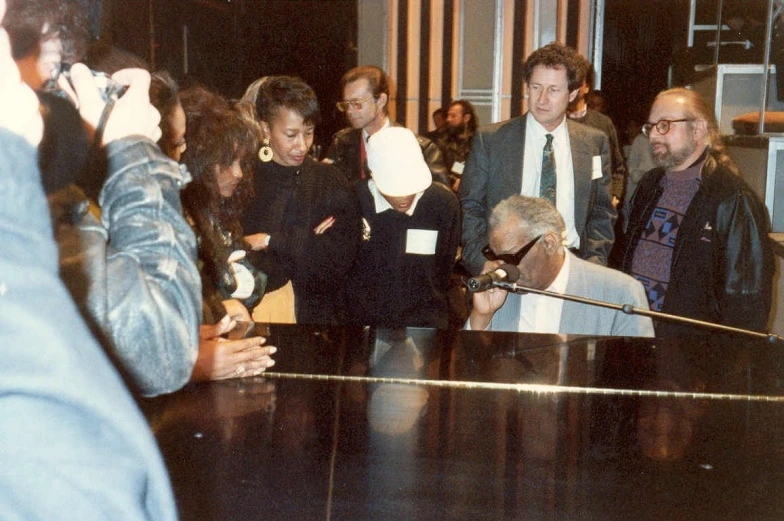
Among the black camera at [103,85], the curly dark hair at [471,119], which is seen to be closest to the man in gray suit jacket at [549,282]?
the black camera at [103,85]

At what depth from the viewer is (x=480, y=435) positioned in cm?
132

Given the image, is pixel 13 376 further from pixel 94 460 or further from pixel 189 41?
pixel 189 41

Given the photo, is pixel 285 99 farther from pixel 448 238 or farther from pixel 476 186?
pixel 476 186

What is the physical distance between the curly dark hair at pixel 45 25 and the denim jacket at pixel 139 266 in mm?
144

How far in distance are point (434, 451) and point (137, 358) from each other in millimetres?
590

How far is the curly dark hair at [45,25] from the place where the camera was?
83 cm

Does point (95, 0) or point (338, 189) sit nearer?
point (95, 0)

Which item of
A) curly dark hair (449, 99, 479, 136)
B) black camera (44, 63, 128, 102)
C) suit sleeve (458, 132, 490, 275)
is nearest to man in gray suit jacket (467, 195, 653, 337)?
suit sleeve (458, 132, 490, 275)

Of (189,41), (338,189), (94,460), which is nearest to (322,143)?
(189,41)

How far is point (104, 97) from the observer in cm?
84

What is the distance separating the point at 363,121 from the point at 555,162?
114 cm

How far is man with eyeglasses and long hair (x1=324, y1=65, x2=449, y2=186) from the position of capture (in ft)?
13.0

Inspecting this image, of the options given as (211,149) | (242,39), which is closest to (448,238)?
(211,149)

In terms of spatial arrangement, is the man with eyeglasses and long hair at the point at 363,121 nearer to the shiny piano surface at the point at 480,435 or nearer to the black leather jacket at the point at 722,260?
the black leather jacket at the point at 722,260
